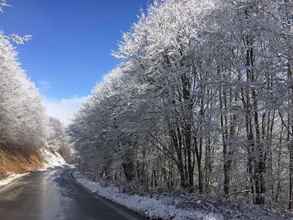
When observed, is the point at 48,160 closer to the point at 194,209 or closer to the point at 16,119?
the point at 16,119

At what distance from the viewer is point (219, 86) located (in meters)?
16.9

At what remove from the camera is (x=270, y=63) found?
13922 millimetres

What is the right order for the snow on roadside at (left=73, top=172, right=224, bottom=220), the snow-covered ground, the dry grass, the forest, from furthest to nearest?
the dry grass → the forest → the snow on roadside at (left=73, top=172, right=224, bottom=220) → the snow-covered ground

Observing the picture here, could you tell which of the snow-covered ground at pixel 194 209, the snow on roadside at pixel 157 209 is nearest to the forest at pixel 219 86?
the snow-covered ground at pixel 194 209

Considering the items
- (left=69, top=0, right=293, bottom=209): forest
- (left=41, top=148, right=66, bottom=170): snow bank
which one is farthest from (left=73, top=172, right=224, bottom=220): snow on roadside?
(left=41, top=148, right=66, bottom=170): snow bank

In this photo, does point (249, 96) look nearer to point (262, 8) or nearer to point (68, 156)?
point (262, 8)

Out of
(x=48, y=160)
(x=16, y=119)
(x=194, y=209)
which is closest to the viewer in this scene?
(x=194, y=209)

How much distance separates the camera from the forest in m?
14.6

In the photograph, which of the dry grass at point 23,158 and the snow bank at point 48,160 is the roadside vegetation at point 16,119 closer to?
the dry grass at point 23,158

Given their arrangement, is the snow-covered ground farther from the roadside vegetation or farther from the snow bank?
the snow bank

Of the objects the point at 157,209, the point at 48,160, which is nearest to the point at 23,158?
the point at 48,160

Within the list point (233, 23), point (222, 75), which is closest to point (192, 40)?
point (222, 75)

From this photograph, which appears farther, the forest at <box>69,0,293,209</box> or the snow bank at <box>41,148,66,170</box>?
the snow bank at <box>41,148,66,170</box>

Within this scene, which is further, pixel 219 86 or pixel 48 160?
pixel 48 160
